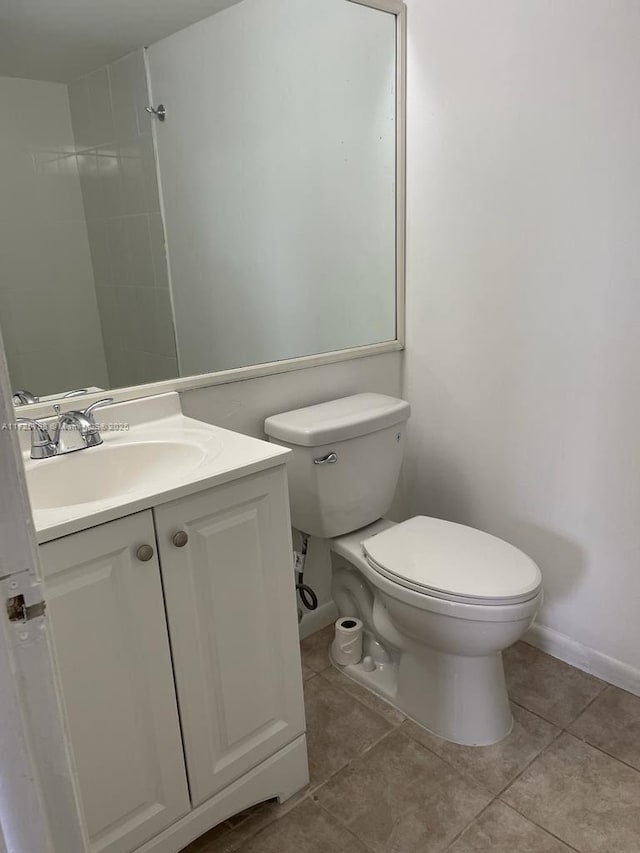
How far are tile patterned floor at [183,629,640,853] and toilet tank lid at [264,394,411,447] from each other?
74 cm

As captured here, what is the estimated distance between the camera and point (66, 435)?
1.33 metres

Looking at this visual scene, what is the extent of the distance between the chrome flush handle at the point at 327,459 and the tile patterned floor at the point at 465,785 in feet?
2.18

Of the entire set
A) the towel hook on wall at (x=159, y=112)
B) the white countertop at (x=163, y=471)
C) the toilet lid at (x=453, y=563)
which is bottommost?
the toilet lid at (x=453, y=563)

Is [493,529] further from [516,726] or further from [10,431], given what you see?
[10,431]

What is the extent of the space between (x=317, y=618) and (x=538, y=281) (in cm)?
122

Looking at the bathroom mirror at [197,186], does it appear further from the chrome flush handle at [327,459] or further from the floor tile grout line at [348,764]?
the floor tile grout line at [348,764]

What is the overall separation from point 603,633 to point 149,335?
153 cm

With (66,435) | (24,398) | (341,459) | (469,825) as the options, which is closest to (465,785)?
(469,825)

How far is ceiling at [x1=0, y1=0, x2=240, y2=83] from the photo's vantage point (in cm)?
165

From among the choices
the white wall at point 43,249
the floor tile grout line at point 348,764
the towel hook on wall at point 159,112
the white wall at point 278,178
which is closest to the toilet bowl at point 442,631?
the floor tile grout line at point 348,764

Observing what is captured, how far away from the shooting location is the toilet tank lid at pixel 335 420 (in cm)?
164

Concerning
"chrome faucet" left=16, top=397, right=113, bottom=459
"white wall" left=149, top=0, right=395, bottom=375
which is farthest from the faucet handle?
"white wall" left=149, top=0, right=395, bottom=375

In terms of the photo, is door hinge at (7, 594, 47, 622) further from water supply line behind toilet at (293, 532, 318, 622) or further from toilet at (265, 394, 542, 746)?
water supply line behind toilet at (293, 532, 318, 622)

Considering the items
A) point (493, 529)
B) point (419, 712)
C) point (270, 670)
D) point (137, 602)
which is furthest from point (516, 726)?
point (137, 602)
